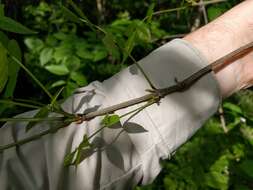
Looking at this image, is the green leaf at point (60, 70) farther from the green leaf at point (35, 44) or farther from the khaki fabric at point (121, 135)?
the khaki fabric at point (121, 135)

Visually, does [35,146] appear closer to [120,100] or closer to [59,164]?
[59,164]

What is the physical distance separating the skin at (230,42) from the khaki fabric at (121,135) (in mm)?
43

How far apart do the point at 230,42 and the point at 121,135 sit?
34cm

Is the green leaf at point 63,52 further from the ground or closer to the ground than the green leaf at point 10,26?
closer to the ground

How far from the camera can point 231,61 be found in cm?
87

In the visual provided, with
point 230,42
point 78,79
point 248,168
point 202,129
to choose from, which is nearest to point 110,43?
point 230,42

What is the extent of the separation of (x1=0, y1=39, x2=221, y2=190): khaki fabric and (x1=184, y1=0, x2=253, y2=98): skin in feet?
0.14

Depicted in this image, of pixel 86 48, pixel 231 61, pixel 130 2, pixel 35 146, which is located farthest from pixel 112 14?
pixel 35 146

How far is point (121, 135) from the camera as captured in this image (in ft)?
2.41

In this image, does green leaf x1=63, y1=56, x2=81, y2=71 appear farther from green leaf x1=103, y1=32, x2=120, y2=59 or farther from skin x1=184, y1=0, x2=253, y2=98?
green leaf x1=103, y1=32, x2=120, y2=59

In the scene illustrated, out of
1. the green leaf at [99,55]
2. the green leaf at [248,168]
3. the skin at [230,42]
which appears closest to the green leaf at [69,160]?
the skin at [230,42]

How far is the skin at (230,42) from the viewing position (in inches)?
33.7

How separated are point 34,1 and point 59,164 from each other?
1.69 m

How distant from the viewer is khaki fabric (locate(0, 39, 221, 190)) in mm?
693
